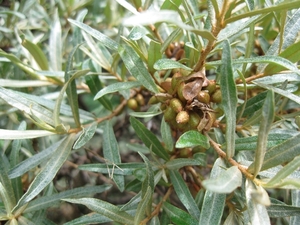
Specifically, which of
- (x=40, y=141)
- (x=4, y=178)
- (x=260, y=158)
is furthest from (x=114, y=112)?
(x=260, y=158)

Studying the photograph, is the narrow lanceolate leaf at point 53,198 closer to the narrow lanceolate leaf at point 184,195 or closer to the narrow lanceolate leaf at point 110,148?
the narrow lanceolate leaf at point 110,148

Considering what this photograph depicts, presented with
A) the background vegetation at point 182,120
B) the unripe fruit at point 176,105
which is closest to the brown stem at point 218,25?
the background vegetation at point 182,120

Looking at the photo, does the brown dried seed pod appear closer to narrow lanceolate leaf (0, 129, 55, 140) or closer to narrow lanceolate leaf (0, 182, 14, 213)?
narrow lanceolate leaf (0, 129, 55, 140)

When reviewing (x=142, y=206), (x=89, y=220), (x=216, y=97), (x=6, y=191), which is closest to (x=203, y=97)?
(x=216, y=97)

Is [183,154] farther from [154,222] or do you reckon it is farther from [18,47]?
[18,47]

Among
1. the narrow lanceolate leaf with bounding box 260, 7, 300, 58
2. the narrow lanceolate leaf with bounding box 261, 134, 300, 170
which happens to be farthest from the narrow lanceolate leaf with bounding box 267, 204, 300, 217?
the narrow lanceolate leaf with bounding box 260, 7, 300, 58

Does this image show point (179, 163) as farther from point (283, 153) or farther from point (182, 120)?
point (283, 153)

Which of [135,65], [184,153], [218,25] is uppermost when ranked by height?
[218,25]
